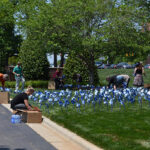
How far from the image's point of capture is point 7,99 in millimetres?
16906

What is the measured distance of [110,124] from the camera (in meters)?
10.5

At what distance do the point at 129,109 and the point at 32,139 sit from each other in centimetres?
588

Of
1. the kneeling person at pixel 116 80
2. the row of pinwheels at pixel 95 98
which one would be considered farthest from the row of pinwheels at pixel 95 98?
the kneeling person at pixel 116 80

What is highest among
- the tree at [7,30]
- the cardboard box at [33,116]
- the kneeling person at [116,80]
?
the tree at [7,30]

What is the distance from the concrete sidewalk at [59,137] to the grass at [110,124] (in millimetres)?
211

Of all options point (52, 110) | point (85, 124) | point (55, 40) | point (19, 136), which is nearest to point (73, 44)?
point (55, 40)

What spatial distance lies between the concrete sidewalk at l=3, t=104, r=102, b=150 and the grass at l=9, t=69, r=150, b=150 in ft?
0.69

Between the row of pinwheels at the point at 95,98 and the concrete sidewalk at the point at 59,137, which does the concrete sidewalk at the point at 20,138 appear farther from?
the row of pinwheels at the point at 95,98

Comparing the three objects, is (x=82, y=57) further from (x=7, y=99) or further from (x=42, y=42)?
(x=7, y=99)

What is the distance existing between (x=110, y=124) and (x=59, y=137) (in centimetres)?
203

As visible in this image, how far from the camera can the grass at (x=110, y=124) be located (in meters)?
7.99

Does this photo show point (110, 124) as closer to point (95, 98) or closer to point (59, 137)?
point (59, 137)

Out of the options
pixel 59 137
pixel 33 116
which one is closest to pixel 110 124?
pixel 59 137

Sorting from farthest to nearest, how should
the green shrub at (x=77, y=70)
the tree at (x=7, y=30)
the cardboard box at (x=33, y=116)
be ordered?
the tree at (x=7, y=30) → the green shrub at (x=77, y=70) → the cardboard box at (x=33, y=116)
